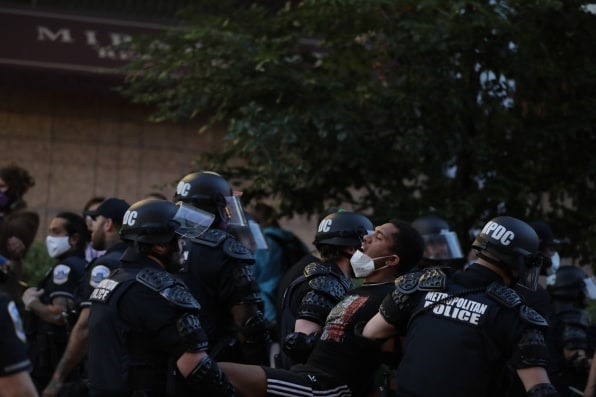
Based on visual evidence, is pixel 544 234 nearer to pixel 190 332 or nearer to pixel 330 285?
pixel 330 285

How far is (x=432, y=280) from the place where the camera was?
672 centimetres

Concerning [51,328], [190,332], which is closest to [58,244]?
[51,328]

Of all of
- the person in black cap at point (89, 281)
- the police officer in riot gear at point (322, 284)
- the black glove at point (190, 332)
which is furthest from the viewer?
the person in black cap at point (89, 281)

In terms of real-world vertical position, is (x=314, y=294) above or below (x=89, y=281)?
above

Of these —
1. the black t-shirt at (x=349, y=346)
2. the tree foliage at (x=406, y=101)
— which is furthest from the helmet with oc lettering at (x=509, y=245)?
the tree foliage at (x=406, y=101)

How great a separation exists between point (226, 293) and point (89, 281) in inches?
50.4

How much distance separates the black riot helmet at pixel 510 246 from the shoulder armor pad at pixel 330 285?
1.20m

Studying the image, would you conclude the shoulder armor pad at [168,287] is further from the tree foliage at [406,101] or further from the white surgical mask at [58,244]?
the tree foliage at [406,101]

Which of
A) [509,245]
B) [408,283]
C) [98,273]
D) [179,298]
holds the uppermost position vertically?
[509,245]

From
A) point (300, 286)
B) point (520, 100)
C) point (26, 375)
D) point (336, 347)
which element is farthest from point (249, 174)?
point (26, 375)

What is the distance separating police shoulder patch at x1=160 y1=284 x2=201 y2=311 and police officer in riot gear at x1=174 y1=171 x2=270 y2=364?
128cm

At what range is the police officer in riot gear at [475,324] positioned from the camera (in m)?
6.51

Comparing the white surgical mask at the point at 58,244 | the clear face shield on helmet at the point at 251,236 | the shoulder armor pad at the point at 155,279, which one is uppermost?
the shoulder armor pad at the point at 155,279

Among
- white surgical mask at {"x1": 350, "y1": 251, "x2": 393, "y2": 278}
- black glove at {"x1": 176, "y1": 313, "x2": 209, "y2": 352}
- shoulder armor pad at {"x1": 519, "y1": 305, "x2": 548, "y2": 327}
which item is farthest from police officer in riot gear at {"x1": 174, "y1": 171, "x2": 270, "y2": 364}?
shoulder armor pad at {"x1": 519, "y1": 305, "x2": 548, "y2": 327}
